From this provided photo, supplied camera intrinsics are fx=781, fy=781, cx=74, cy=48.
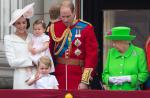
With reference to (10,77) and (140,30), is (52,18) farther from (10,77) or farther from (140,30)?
(140,30)

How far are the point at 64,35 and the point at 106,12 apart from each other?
3.71 m

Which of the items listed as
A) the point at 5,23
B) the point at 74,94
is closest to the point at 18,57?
the point at 74,94

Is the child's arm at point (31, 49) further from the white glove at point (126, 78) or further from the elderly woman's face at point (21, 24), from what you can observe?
the white glove at point (126, 78)

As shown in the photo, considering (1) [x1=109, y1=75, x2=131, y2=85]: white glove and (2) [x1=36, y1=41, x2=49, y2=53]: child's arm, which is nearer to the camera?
(1) [x1=109, y1=75, x2=131, y2=85]: white glove

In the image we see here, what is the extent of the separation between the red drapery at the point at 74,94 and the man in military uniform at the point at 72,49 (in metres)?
0.67

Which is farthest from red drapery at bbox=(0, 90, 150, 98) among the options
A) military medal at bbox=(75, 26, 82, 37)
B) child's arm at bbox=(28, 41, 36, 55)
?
military medal at bbox=(75, 26, 82, 37)

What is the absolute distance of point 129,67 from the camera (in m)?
8.64

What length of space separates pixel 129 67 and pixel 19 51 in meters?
1.34

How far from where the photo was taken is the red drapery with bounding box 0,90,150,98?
26.8ft

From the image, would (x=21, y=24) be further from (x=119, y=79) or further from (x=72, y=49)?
(x=119, y=79)

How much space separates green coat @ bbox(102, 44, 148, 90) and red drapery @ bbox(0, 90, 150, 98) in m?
0.45

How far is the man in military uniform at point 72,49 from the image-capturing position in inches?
353

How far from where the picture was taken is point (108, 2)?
12836 mm

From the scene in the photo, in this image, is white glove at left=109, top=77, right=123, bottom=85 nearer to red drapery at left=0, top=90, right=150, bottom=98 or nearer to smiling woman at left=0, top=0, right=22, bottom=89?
red drapery at left=0, top=90, right=150, bottom=98
